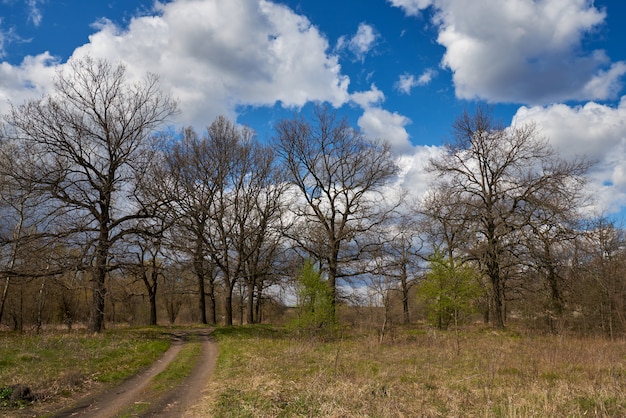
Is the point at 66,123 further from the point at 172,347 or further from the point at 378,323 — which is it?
the point at 378,323

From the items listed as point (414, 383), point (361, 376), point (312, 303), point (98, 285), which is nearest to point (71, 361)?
point (98, 285)

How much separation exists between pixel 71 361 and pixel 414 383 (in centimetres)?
1015

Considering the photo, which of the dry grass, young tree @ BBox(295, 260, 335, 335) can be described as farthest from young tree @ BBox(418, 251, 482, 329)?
young tree @ BBox(295, 260, 335, 335)

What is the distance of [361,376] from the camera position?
1150 cm

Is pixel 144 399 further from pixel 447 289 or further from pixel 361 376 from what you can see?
pixel 447 289

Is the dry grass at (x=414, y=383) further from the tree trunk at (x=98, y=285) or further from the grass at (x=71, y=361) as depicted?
the tree trunk at (x=98, y=285)

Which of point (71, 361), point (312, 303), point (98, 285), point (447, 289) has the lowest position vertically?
point (71, 361)

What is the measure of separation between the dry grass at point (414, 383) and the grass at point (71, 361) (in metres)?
3.02

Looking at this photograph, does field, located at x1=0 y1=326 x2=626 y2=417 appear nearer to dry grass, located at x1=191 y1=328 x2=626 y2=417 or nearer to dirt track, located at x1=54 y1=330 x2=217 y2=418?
dry grass, located at x1=191 y1=328 x2=626 y2=417

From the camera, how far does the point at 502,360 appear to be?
14750 millimetres

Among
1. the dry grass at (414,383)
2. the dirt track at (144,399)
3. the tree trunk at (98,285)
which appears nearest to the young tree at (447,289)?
the dry grass at (414,383)

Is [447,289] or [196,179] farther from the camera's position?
[196,179]

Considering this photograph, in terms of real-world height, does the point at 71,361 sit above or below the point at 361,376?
above

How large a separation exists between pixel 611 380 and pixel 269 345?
1283 centimetres
